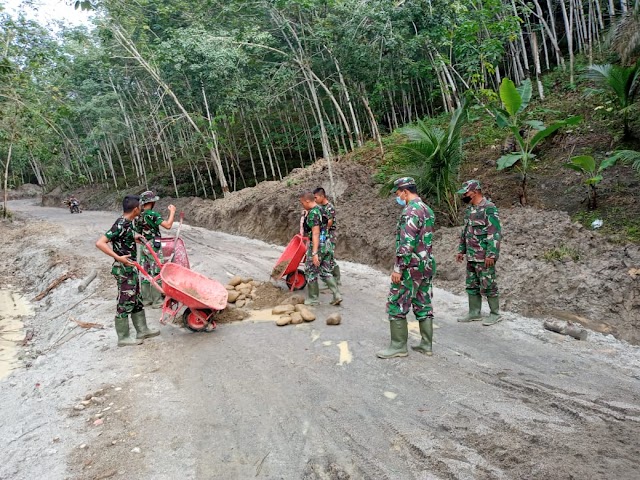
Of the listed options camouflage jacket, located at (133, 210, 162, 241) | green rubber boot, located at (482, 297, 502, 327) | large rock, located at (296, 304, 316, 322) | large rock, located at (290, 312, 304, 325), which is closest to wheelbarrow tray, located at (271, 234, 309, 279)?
large rock, located at (296, 304, 316, 322)

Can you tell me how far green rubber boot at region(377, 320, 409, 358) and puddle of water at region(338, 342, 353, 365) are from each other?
33 cm

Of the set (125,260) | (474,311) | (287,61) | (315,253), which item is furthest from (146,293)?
(287,61)

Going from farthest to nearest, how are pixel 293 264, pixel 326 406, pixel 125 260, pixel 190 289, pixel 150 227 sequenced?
pixel 293 264
pixel 150 227
pixel 190 289
pixel 125 260
pixel 326 406

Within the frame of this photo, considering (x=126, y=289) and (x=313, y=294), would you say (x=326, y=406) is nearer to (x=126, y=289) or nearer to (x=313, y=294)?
(x=313, y=294)

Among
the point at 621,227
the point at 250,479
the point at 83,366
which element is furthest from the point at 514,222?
the point at 83,366

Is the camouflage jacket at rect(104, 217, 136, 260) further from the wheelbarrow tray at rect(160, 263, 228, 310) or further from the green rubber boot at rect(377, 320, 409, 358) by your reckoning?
the green rubber boot at rect(377, 320, 409, 358)

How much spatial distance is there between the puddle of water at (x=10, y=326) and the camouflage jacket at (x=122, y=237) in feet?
8.08

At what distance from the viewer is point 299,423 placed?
3449mm

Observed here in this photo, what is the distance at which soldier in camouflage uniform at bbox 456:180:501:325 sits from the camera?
17.2ft

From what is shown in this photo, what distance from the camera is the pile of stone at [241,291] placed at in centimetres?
669

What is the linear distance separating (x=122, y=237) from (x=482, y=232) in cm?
446

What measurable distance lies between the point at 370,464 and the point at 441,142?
6687 millimetres

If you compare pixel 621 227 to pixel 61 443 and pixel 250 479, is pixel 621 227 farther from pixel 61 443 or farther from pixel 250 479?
pixel 61 443

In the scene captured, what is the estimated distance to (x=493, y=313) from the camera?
548 cm
